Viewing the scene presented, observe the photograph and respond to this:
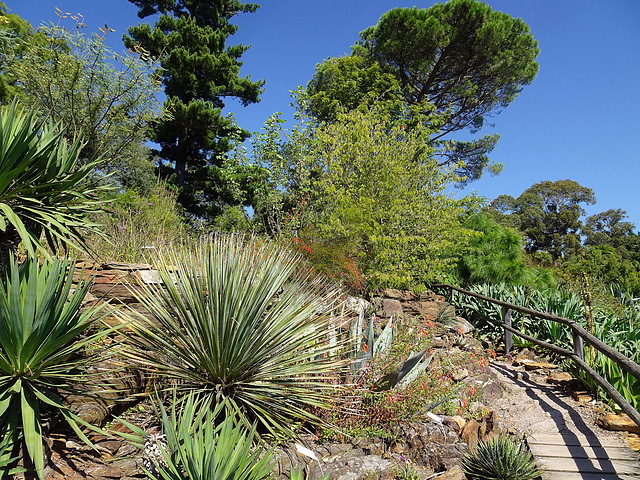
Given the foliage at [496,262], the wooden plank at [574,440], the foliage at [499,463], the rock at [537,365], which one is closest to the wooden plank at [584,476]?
the foliage at [499,463]

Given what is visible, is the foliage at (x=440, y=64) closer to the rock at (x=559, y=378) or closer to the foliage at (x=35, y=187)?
the rock at (x=559, y=378)

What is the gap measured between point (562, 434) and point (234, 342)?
3.54 meters

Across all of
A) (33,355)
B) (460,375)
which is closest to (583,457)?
(460,375)

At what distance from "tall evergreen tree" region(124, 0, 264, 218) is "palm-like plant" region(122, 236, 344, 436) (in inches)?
436

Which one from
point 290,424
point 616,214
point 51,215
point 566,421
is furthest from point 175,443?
point 616,214

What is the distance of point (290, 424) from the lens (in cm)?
332

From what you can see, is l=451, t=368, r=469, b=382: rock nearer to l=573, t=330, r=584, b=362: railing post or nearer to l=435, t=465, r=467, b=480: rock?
l=573, t=330, r=584, b=362: railing post

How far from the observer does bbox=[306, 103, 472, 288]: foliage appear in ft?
28.9

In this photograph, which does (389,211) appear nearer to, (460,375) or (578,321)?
(578,321)

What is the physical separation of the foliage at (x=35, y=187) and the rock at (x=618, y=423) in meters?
5.52

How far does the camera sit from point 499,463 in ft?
10.6

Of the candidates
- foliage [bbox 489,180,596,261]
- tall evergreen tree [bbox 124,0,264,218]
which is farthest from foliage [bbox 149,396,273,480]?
foliage [bbox 489,180,596,261]

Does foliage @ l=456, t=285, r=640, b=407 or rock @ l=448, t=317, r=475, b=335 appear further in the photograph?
rock @ l=448, t=317, r=475, b=335

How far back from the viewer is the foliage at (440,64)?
58.0 feet
